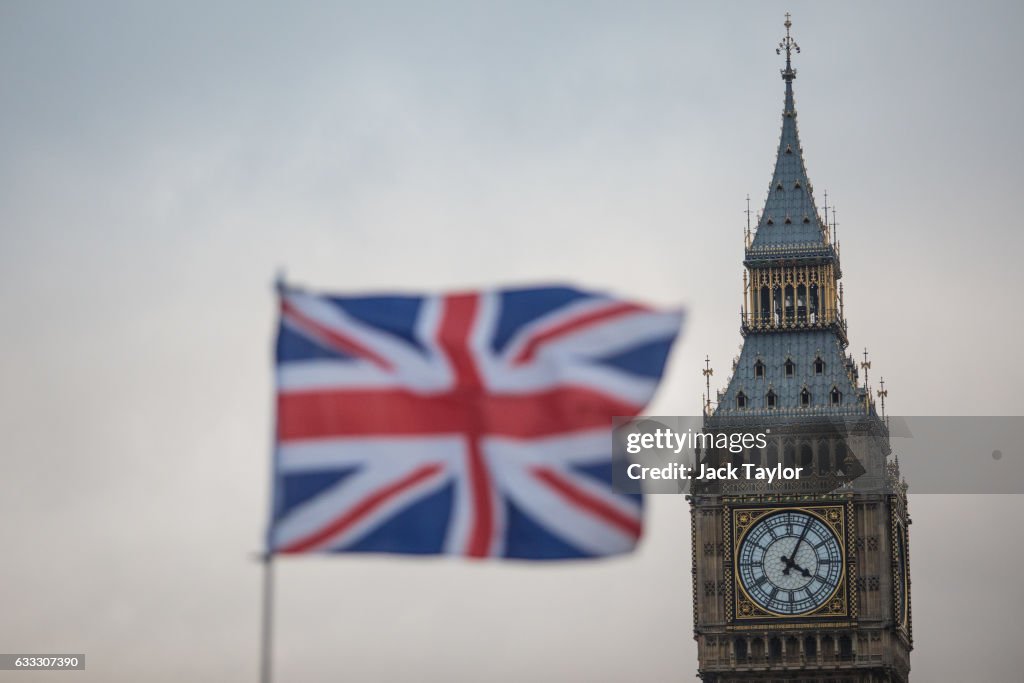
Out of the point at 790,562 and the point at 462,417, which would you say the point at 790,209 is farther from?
the point at 462,417

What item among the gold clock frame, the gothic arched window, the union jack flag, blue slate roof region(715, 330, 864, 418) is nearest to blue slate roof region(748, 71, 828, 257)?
blue slate roof region(715, 330, 864, 418)

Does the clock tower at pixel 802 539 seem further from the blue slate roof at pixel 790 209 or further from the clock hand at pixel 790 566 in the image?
the blue slate roof at pixel 790 209

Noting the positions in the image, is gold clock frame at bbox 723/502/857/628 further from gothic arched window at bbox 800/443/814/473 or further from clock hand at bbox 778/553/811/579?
gothic arched window at bbox 800/443/814/473

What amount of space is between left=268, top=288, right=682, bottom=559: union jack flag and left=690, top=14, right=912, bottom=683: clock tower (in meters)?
92.1

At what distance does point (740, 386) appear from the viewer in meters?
142

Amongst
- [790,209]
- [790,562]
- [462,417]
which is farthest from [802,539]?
[462,417]

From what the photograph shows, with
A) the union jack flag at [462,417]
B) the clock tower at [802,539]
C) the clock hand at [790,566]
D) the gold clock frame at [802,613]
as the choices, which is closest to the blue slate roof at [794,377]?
the clock tower at [802,539]

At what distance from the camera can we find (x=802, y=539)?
13912 cm

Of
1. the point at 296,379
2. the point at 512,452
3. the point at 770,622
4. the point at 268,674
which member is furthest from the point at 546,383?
the point at 770,622

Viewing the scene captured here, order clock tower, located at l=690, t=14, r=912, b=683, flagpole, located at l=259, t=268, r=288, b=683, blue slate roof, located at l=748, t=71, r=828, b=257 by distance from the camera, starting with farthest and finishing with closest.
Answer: blue slate roof, located at l=748, t=71, r=828, b=257 → clock tower, located at l=690, t=14, r=912, b=683 → flagpole, located at l=259, t=268, r=288, b=683

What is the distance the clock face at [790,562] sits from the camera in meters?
139

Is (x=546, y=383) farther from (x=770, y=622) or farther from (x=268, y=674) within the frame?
(x=770, y=622)

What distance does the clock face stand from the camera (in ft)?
456

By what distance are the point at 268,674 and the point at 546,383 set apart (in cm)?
759
